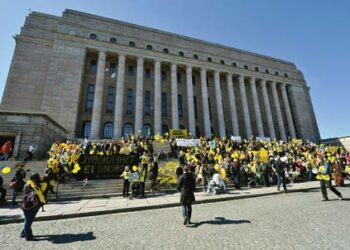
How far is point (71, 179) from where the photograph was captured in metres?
11.9

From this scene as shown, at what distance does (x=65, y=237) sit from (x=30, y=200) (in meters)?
1.32

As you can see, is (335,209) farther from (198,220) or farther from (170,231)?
(170,231)

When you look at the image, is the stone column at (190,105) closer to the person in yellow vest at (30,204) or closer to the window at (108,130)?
the window at (108,130)

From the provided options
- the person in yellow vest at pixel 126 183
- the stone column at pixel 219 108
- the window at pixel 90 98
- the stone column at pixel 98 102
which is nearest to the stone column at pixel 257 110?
the stone column at pixel 219 108

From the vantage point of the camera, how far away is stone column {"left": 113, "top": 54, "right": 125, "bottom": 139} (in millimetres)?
28016

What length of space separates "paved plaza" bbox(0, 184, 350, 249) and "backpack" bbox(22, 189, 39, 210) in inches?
33.1

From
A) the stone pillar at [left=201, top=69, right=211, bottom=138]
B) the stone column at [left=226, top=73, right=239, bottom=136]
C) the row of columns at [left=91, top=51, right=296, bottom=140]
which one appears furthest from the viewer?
the stone column at [left=226, top=73, right=239, bottom=136]

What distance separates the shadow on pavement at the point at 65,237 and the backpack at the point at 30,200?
2.91 feet

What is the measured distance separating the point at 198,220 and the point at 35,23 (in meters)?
40.7

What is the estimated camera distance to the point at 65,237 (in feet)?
16.5

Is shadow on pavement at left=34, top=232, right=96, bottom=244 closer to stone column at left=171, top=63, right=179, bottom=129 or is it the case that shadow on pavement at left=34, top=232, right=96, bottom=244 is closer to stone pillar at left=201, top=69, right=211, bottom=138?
stone column at left=171, top=63, right=179, bottom=129

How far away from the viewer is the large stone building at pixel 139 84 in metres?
28.3

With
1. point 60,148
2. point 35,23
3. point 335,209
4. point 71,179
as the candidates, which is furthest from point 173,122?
point 35,23

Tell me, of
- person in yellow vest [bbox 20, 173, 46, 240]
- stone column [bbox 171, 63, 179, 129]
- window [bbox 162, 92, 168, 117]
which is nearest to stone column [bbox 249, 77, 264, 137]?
stone column [bbox 171, 63, 179, 129]
